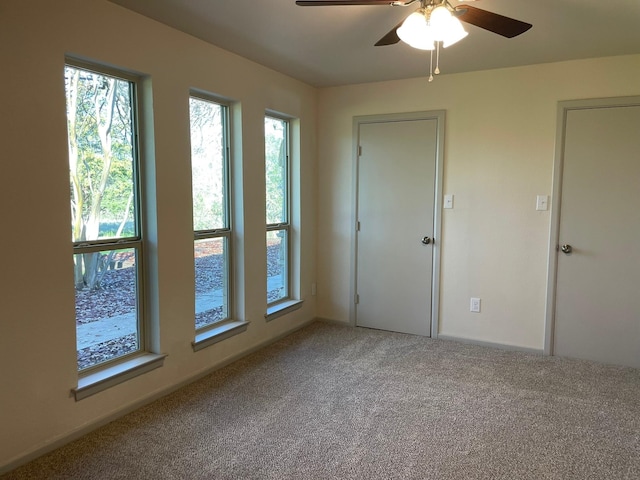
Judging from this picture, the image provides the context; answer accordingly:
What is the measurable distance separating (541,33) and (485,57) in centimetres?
53

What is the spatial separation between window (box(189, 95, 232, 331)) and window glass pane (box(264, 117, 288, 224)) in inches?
20.9

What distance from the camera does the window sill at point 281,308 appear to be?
377 cm

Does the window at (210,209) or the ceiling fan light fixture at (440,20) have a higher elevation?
the ceiling fan light fixture at (440,20)

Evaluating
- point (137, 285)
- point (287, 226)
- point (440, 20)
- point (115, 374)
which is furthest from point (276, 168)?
point (440, 20)

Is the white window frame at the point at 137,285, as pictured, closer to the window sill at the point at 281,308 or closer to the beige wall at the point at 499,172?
the window sill at the point at 281,308

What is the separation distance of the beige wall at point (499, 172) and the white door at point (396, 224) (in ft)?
0.51

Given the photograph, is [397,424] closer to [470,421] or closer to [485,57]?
[470,421]

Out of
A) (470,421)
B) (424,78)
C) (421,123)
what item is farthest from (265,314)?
(424,78)

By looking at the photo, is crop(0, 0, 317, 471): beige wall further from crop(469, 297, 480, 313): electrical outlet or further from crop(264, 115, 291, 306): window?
crop(469, 297, 480, 313): electrical outlet

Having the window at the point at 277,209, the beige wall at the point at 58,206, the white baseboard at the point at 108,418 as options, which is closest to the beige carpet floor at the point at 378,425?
the white baseboard at the point at 108,418

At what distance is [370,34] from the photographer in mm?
2736

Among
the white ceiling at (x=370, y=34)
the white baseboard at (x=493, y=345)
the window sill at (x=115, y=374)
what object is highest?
the white ceiling at (x=370, y=34)

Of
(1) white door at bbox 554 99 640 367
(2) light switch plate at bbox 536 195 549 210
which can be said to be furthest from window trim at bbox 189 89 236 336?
(1) white door at bbox 554 99 640 367

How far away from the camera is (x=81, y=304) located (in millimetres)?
2393
